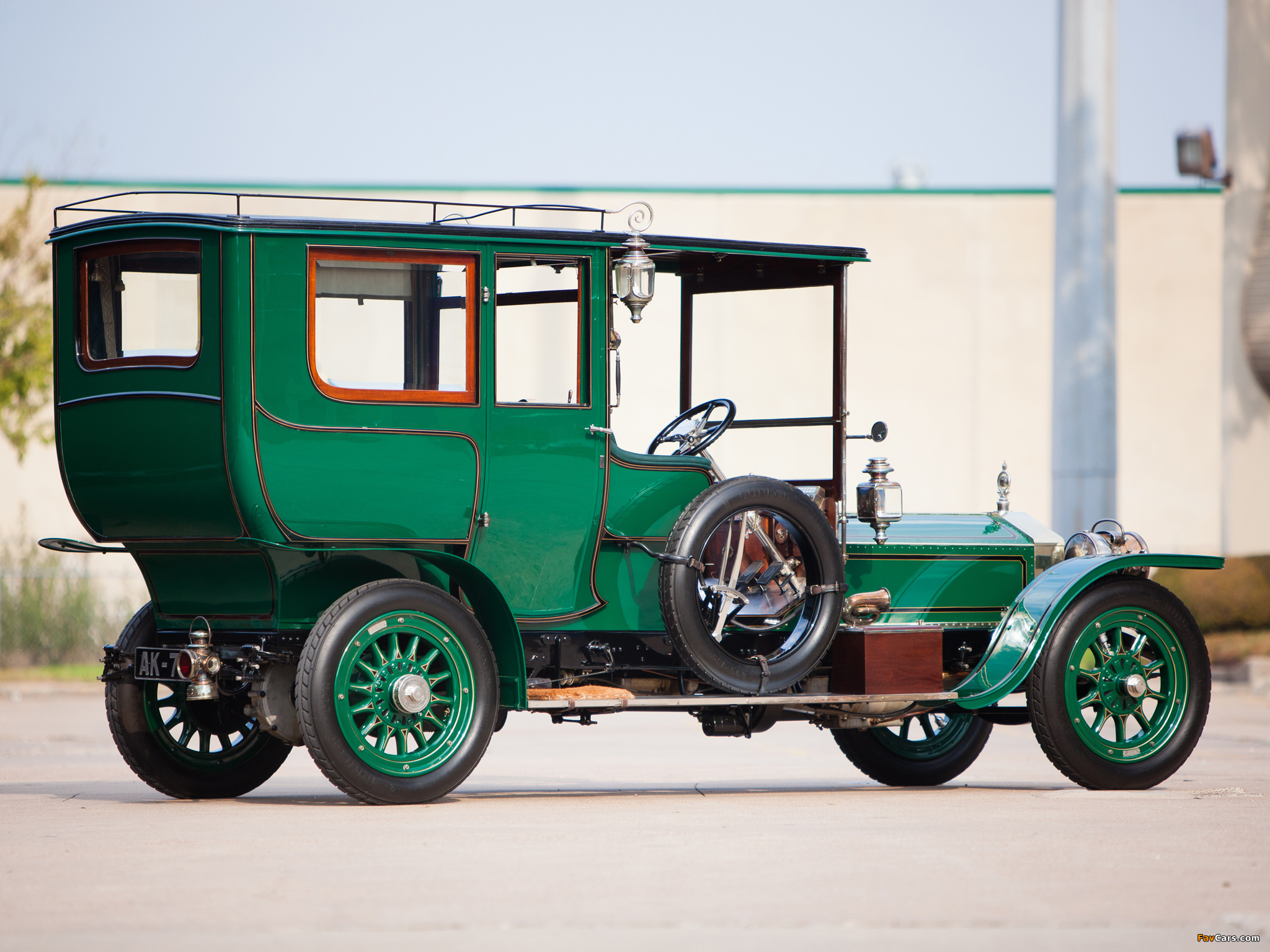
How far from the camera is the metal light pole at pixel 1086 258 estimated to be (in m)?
17.0

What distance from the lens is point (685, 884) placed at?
5.28m

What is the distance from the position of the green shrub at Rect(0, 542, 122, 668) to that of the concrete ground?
12004mm

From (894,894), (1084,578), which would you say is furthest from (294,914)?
(1084,578)

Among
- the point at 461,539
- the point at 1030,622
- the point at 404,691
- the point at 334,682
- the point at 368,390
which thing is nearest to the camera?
the point at 334,682

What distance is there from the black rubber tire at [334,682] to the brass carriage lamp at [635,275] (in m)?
1.53

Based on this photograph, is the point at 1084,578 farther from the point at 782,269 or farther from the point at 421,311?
the point at 421,311

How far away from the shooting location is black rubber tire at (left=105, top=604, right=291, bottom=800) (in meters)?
7.95

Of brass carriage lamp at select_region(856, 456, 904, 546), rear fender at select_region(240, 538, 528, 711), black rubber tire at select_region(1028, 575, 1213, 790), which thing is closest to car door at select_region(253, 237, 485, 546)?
rear fender at select_region(240, 538, 528, 711)

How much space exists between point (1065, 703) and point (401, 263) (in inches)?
144

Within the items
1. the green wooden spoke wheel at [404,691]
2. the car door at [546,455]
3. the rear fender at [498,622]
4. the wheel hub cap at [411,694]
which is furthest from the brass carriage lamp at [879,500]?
the wheel hub cap at [411,694]

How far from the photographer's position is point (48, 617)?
2080 centimetres

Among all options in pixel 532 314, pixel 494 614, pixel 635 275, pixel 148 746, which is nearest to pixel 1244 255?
pixel 532 314

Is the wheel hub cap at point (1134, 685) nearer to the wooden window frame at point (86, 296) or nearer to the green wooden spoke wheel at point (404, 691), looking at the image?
the green wooden spoke wheel at point (404, 691)

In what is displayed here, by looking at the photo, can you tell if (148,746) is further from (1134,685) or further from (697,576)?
(1134,685)
